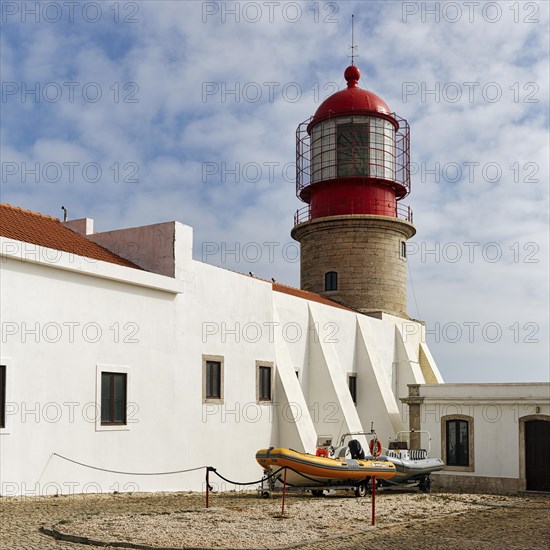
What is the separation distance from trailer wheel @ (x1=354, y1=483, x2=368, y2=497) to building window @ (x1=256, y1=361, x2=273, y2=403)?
4076 millimetres

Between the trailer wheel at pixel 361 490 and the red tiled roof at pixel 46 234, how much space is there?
7.08 m

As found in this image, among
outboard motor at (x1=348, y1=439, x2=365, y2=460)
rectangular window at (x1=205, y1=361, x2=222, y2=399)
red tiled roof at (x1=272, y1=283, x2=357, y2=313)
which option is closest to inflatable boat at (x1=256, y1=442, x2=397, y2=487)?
outboard motor at (x1=348, y1=439, x2=365, y2=460)

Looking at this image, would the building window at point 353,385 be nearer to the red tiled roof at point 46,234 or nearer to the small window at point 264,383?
the small window at point 264,383

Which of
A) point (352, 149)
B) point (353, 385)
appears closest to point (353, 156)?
point (352, 149)

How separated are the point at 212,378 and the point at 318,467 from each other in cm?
374

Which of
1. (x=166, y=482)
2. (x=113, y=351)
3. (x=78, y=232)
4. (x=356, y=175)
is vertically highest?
(x=356, y=175)

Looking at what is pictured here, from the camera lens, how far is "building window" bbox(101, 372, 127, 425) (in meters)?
15.9

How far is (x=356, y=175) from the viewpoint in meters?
28.9

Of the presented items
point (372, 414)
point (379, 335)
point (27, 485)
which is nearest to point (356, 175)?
point (379, 335)

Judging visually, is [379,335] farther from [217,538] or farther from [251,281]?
[217,538]

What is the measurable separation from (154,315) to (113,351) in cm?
145

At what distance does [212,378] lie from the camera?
62.3 ft

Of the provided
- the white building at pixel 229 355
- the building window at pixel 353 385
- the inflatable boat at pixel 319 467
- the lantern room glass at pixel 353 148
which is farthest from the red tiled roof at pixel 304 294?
the inflatable boat at pixel 319 467

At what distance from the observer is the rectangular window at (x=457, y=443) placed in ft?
71.1
